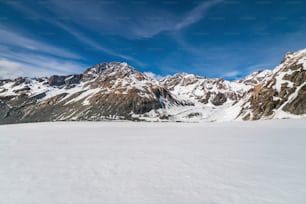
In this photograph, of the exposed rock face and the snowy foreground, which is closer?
the snowy foreground

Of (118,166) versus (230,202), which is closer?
(230,202)

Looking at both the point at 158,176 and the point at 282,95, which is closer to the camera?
the point at 158,176

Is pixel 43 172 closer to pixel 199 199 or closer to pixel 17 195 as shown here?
pixel 17 195

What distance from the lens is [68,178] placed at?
270 inches

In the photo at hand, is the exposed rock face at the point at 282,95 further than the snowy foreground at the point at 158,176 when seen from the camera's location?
Yes

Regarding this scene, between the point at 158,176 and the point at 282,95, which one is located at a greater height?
the point at 282,95

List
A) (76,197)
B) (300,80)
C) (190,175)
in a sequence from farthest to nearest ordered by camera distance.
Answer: (300,80), (190,175), (76,197)

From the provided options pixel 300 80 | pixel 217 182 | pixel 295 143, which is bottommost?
pixel 217 182

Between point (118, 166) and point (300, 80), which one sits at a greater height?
point (300, 80)

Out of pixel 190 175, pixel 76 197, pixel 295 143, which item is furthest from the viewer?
pixel 295 143

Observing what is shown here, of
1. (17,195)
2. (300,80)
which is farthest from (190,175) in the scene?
(300,80)

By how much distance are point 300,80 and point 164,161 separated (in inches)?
5541

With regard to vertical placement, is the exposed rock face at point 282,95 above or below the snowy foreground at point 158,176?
above

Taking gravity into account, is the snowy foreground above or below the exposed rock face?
below
